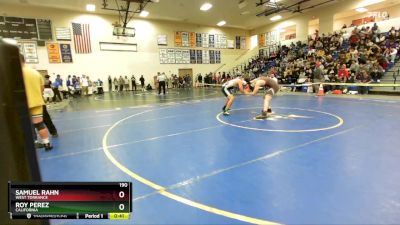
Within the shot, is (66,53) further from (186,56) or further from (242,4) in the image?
(242,4)

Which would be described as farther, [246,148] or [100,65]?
[100,65]

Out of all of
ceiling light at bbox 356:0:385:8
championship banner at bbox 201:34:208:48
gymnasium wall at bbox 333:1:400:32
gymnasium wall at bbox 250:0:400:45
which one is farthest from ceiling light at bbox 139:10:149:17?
ceiling light at bbox 356:0:385:8

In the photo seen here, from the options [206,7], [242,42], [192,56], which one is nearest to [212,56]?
[192,56]

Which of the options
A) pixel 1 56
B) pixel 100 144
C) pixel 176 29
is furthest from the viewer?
pixel 176 29

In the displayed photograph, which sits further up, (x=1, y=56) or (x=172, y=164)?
(x=1, y=56)

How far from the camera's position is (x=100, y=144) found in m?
5.35

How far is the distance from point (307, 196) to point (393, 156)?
83.8 inches

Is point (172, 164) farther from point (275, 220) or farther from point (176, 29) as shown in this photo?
point (176, 29)

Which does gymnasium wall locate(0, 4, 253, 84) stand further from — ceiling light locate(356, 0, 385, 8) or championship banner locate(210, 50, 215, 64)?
ceiling light locate(356, 0, 385, 8)

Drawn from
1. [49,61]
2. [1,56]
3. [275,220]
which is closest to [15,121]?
[1,56]

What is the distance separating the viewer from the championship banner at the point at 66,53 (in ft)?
65.7
